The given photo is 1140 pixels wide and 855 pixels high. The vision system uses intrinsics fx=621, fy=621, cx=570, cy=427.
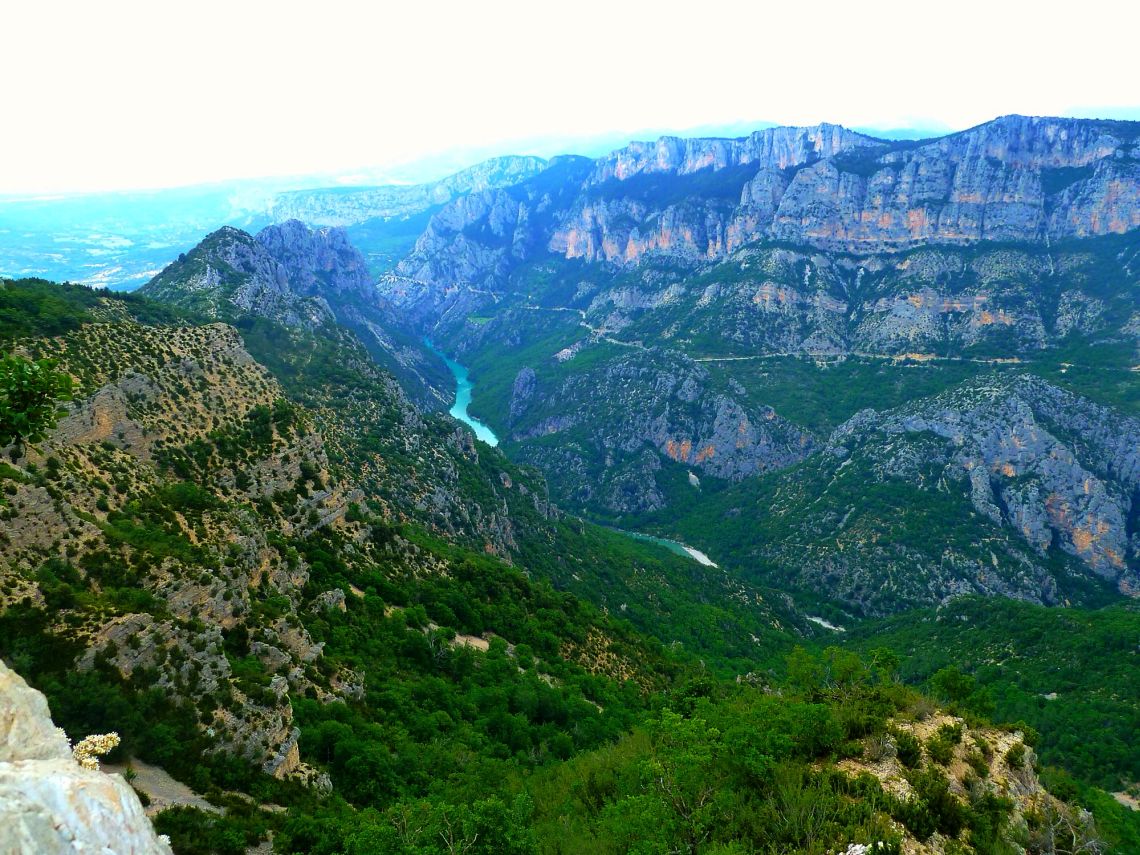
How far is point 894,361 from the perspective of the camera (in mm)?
197000

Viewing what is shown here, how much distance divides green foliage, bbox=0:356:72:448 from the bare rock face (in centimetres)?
933

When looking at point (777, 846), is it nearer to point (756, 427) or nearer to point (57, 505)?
point (57, 505)

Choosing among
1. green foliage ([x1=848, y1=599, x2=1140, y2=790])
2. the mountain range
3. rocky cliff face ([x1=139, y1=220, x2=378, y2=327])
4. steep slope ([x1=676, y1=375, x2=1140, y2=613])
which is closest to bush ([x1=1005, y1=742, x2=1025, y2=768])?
the mountain range

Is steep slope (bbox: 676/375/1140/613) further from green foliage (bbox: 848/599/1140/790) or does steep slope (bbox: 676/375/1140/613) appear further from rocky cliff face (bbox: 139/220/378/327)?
rocky cliff face (bbox: 139/220/378/327)

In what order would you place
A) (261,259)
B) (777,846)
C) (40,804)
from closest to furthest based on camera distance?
(40,804), (777,846), (261,259)

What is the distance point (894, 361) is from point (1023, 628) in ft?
394

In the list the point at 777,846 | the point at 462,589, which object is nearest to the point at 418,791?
the point at 777,846

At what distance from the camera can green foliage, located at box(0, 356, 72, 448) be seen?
64.4ft

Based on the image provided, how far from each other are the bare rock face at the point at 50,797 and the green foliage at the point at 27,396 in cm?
933

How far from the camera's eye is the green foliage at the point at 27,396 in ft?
64.4

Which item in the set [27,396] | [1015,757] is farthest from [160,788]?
[1015,757]

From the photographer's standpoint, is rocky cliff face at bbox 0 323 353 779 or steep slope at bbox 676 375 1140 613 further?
steep slope at bbox 676 375 1140 613

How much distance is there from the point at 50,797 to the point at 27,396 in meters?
14.6

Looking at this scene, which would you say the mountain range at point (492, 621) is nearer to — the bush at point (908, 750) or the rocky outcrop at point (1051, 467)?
the bush at point (908, 750)
